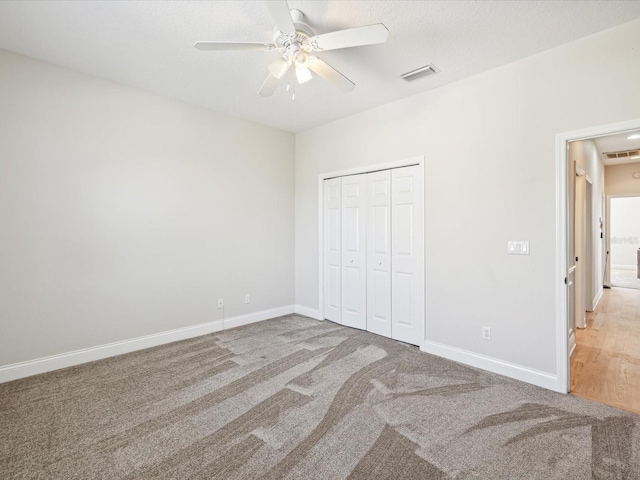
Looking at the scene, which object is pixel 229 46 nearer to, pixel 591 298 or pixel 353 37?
pixel 353 37

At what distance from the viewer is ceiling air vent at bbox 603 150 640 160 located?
5593 mm

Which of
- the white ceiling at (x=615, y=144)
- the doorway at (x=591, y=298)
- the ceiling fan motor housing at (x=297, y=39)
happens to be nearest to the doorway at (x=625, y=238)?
the doorway at (x=591, y=298)

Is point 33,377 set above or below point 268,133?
below

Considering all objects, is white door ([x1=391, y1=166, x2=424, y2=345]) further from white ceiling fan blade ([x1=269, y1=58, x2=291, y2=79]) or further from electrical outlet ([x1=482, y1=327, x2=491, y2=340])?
white ceiling fan blade ([x1=269, y1=58, x2=291, y2=79])

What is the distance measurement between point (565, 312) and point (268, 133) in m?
4.19

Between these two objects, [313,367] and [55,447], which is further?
[313,367]

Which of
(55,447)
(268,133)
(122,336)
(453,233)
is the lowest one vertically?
(55,447)

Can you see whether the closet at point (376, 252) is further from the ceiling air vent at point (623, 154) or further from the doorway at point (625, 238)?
the doorway at point (625, 238)

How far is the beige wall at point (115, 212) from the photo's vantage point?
2799mm

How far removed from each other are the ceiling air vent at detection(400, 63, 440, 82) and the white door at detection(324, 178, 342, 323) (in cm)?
165

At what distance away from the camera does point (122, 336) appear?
3361mm

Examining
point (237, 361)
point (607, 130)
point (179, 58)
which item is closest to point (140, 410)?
point (237, 361)

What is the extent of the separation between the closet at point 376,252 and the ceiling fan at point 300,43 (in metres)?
1.63

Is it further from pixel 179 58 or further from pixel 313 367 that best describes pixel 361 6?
pixel 313 367
